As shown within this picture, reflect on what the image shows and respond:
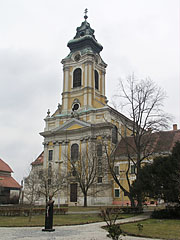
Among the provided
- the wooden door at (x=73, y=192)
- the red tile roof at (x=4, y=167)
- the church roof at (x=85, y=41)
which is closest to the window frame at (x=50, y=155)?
the wooden door at (x=73, y=192)

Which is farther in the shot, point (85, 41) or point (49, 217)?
point (85, 41)

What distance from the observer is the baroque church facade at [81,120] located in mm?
51281

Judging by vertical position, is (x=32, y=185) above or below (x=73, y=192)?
above

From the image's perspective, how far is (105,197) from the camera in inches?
1961

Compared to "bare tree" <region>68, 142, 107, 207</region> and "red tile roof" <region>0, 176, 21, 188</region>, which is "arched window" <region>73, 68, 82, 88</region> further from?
"red tile roof" <region>0, 176, 21, 188</region>

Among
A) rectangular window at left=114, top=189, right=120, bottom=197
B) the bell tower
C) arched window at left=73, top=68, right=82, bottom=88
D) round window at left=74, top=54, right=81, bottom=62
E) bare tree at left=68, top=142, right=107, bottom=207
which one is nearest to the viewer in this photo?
bare tree at left=68, top=142, right=107, bottom=207

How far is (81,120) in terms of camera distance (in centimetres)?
5591

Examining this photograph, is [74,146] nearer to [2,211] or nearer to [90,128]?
[90,128]

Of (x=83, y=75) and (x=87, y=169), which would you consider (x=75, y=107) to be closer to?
(x=83, y=75)

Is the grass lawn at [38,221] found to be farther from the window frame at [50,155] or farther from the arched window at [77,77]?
the arched window at [77,77]

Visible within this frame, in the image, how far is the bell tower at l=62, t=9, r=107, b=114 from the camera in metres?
58.6

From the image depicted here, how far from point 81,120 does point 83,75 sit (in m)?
10.6

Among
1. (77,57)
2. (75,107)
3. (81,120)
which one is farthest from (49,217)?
(77,57)

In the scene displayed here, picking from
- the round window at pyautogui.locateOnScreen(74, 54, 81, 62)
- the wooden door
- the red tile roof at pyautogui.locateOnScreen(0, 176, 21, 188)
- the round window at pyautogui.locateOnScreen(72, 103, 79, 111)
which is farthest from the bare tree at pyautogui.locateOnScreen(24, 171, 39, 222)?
the round window at pyautogui.locateOnScreen(74, 54, 81, 62)
